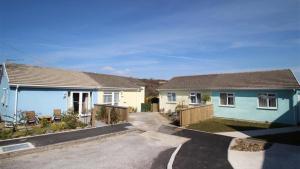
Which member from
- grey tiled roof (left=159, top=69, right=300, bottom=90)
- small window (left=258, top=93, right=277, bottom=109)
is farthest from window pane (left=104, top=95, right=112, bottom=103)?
small window (left=258, top=93, right=277, bottom=109)

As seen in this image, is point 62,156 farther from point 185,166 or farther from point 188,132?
point 188,132

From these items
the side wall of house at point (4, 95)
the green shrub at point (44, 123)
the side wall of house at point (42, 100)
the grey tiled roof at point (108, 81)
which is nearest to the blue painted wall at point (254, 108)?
the grey tiled roof at point (108, 81)

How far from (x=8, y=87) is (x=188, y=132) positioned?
1388 centimetres

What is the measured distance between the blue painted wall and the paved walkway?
1158 centimetres

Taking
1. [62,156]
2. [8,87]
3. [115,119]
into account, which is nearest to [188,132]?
[115,119]

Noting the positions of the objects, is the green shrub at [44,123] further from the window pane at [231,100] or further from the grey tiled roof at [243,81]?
the window pane at [231,100]

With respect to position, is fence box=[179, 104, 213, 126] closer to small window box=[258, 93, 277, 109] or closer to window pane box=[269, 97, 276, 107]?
→ small window box=[258, 93, 277, 109]

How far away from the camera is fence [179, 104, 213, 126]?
1711cm

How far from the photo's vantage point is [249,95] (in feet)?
65.9

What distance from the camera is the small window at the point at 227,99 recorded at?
70.3 ft

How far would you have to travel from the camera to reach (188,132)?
14781mm

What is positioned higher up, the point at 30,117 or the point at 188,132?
the point at 30,117

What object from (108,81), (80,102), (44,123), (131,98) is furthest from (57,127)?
(131,98)

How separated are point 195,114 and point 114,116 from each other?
279 inches
